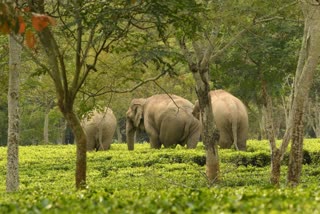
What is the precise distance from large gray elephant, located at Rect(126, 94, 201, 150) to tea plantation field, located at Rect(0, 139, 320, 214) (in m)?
4.09

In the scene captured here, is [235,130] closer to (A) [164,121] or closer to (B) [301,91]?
(A) [164,121]

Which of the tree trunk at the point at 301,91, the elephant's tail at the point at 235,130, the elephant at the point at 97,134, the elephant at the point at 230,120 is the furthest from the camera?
the elephant at the point at 97,134

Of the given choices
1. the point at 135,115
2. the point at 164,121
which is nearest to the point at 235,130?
the point at 164,121

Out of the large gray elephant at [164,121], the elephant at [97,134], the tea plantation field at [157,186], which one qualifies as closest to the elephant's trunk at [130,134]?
the large gray elephant at [164,121]

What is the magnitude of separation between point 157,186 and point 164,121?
A: 54.0 ft

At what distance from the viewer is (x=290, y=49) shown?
65.2ft

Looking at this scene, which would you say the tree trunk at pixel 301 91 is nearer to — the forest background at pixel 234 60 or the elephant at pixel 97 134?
the forest background at pixel 234 60

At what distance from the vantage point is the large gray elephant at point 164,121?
97.1 ft

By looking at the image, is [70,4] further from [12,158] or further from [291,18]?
[291,18]

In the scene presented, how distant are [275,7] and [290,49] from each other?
377 centimetres

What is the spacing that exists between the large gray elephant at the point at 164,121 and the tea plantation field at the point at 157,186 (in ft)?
13.4

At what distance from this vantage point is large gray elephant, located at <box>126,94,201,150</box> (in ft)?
97.1

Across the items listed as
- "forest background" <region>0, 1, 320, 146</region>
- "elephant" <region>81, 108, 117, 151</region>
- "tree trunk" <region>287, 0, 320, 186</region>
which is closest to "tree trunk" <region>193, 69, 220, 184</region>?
"forest background" <region>0, 1, 320, 146</region>

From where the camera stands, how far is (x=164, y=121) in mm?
Answer: 29688
